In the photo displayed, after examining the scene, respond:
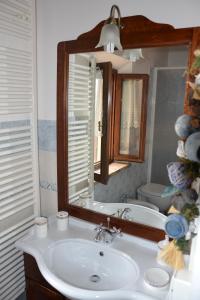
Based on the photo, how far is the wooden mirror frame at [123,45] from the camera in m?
1.23

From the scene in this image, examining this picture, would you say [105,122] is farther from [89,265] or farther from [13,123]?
[89,265]

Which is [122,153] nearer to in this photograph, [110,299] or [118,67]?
[118,67]

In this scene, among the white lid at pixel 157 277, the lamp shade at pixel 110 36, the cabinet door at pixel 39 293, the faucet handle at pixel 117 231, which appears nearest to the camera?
the white lid at pixel 157 277

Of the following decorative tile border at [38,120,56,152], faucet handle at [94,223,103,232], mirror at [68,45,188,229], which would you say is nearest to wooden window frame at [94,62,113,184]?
mirror at [68,45,188,229]

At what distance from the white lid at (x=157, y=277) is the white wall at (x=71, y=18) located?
1.10 m

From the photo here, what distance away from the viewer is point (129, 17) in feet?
4.36

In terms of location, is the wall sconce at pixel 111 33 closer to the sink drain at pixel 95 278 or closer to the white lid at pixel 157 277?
the white lid at pixel 157 277

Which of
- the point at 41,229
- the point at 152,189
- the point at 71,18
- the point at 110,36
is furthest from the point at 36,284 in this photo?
the point at 71,18

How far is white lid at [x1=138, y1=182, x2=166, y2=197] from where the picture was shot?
140 centimetres

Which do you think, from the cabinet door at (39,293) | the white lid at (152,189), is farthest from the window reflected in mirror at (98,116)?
the cabinet door at (39,293)

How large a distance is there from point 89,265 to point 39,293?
0.32m

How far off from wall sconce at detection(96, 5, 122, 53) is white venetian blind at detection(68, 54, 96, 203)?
217mm

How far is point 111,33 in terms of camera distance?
1.27 meters

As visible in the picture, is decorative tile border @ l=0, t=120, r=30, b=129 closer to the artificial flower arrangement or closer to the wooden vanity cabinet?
the wooden vanity cabinet
